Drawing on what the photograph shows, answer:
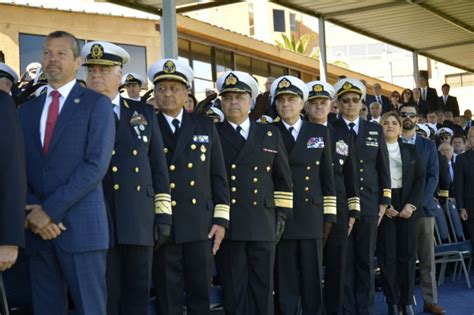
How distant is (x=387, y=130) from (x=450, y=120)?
9.59 metres

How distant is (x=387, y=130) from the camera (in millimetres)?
8039

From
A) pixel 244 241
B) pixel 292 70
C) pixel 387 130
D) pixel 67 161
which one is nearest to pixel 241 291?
pixel 244 241

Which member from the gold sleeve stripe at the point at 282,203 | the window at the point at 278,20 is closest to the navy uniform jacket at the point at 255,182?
the gold sleeve stripe at the point at 282,203

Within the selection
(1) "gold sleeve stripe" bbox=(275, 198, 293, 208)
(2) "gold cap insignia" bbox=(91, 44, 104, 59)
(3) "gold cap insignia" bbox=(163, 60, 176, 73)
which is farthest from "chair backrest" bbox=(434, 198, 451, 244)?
(2) "gold cap insignia" bbox=(91, 44, 104, 59)

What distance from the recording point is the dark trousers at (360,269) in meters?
7.33

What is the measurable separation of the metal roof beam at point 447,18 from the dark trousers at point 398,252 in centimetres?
825

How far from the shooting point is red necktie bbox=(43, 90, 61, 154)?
4.43 metres

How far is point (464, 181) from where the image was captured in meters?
10.7

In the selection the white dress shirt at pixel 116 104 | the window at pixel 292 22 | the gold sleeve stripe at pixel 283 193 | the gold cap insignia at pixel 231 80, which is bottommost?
the gold sleeve stripe at pixel 283 193

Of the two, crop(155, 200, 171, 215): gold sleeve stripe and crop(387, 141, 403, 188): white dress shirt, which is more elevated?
crop(387, 141, 403, 188): white dress shirt

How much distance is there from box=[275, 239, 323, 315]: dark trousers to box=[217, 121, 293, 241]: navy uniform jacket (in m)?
0.48

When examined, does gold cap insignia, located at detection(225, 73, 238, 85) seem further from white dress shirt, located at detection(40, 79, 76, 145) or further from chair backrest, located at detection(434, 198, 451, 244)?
chair backrest, located at detection(434, 198, 451, 244)

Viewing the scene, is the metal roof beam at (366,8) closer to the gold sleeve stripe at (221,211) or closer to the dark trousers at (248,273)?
the dark trousers at (248,273)

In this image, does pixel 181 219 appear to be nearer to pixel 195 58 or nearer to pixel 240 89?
pixel 240 89
